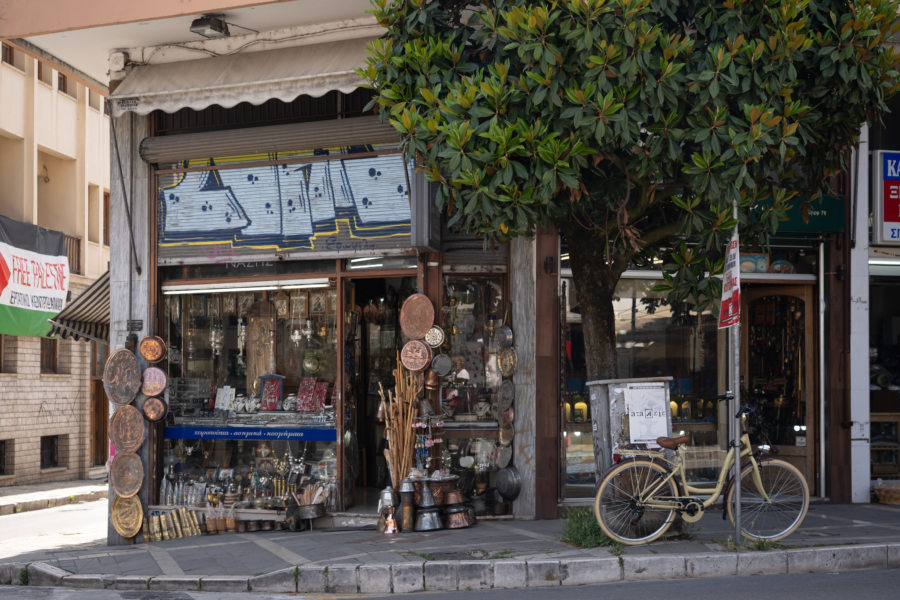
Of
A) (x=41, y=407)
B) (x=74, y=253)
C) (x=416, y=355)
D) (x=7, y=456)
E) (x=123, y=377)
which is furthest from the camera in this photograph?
(x=74, y=253)

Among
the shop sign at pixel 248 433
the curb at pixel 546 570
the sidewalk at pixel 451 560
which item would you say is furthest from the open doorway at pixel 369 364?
the curb at pixel 546 570

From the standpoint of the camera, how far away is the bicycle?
8148mm

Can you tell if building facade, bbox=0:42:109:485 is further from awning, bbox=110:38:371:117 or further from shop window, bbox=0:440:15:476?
awning, bbox=110:38:371:117

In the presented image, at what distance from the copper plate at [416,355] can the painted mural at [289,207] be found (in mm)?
1158

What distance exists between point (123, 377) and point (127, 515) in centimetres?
160

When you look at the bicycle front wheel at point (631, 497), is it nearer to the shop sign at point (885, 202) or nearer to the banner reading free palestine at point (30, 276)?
the shop sign at point (885, 202)

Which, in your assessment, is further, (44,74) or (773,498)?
(44,74)

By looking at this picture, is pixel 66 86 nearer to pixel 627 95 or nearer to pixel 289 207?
pixel 289 207

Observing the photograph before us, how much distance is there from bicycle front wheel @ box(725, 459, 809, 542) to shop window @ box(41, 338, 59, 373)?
17.0 m

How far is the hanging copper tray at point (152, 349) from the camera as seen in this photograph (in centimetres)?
1114

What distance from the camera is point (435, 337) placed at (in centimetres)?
1042

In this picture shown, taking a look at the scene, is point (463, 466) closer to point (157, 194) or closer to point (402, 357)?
point (402, 357)

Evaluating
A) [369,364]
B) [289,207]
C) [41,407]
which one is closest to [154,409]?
[369,364]

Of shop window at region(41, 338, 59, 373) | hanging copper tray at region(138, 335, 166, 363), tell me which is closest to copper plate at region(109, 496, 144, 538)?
hanging copper tray at region(138, 335, 166, 363)
